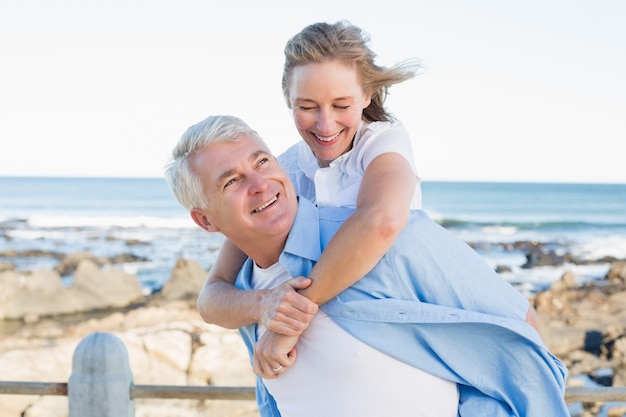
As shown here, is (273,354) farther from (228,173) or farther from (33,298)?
(33,298)

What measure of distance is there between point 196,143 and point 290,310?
552mm

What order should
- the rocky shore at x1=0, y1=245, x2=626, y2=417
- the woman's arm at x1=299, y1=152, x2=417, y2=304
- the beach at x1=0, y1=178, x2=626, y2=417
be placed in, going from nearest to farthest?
the woman's arm at x1=299, y1=152, x2=417, y2=304
the rocky shore at x1=0, y1=245, x2=626, y2=417
the beach at x1=0, y1=178, x2=626, y2=417

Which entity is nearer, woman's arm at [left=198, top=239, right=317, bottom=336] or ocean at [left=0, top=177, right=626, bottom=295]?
woman's arm at [left=198, top=239, right=317, bottom=336]

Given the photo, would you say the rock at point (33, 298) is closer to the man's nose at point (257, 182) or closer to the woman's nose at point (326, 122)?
the woman's nose at point (326, 122)

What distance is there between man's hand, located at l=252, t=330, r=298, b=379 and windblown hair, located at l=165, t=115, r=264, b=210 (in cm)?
42

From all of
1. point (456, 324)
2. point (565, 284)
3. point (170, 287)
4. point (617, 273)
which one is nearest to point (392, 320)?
point (456, 324)

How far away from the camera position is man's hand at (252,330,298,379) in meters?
1.88

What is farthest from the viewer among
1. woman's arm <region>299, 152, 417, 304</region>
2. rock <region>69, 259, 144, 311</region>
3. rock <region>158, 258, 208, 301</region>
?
rock <region>158, 258, 208, 301</region>

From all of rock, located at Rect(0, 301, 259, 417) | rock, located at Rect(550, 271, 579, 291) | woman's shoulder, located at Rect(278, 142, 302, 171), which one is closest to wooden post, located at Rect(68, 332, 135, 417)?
woman's shoulder, located at Rect(278, 142, 302, 171)

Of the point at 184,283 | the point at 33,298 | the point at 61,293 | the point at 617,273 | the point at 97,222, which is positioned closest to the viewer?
the point at 33,298

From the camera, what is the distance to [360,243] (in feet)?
5.77

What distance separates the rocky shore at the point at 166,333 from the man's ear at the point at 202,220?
5143 mm

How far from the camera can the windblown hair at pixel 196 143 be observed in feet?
6.58

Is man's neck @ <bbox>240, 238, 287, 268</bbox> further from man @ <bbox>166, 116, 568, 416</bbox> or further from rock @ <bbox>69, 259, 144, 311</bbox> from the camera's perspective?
rock @ <bbox>69, 259, 144, 311</bbox>
